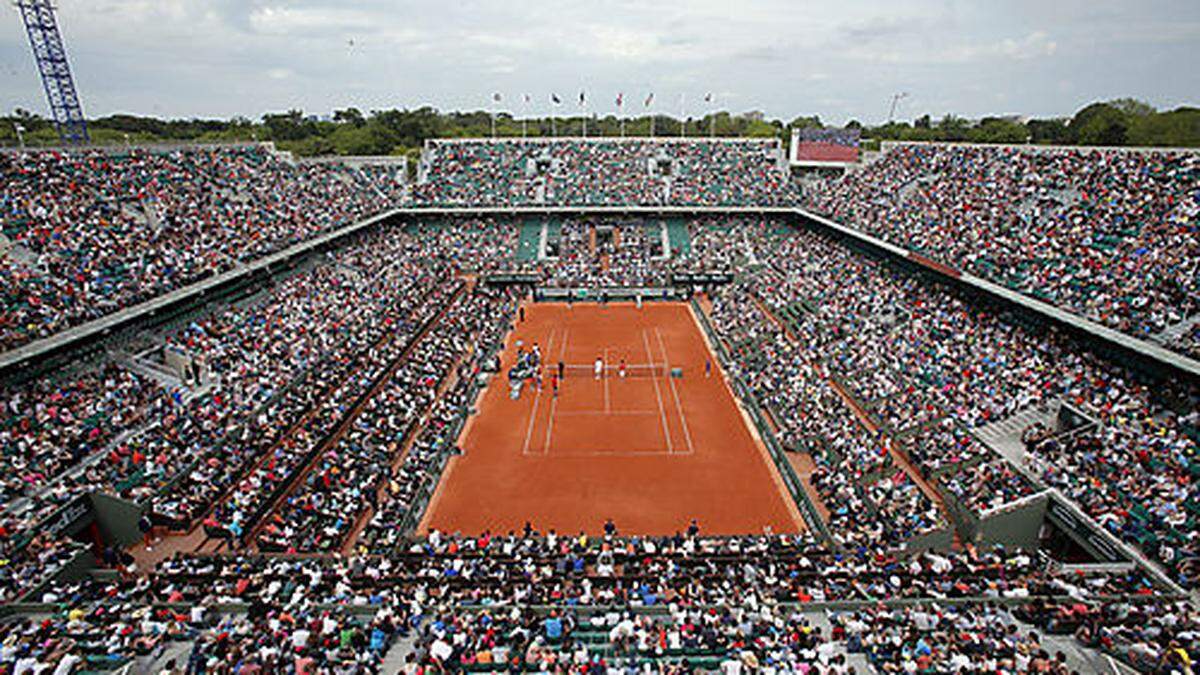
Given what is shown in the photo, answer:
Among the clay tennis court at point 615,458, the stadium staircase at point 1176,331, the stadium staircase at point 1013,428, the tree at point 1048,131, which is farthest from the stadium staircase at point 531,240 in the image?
the tree at point 1048,131

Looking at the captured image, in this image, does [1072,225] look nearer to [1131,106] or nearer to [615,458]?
[615,458]

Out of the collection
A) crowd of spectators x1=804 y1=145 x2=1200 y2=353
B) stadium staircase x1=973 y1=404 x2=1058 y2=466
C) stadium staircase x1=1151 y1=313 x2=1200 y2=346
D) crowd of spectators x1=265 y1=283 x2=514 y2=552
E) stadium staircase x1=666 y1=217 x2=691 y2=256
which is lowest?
crowd of spectators x1=265 y1=283 x2=514 y2=552

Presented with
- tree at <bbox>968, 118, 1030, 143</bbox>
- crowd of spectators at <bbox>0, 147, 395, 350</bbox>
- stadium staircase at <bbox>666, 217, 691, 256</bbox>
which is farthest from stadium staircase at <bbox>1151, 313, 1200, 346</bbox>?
tree at <bbox>968, 118, 1030, 143</bbox>

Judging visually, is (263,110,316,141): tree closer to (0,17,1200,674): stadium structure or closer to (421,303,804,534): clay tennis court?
(0,17,1200,674): stadium structure

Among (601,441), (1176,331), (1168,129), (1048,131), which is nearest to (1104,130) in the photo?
(1168,129)

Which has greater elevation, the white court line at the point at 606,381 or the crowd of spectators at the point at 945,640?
the crowd of spectators at the point at 945,640

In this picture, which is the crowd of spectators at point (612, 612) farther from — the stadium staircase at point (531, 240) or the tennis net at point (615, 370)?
the stadium staircase at point (531, 240)

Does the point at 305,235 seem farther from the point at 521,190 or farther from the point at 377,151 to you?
the point at 377,151
